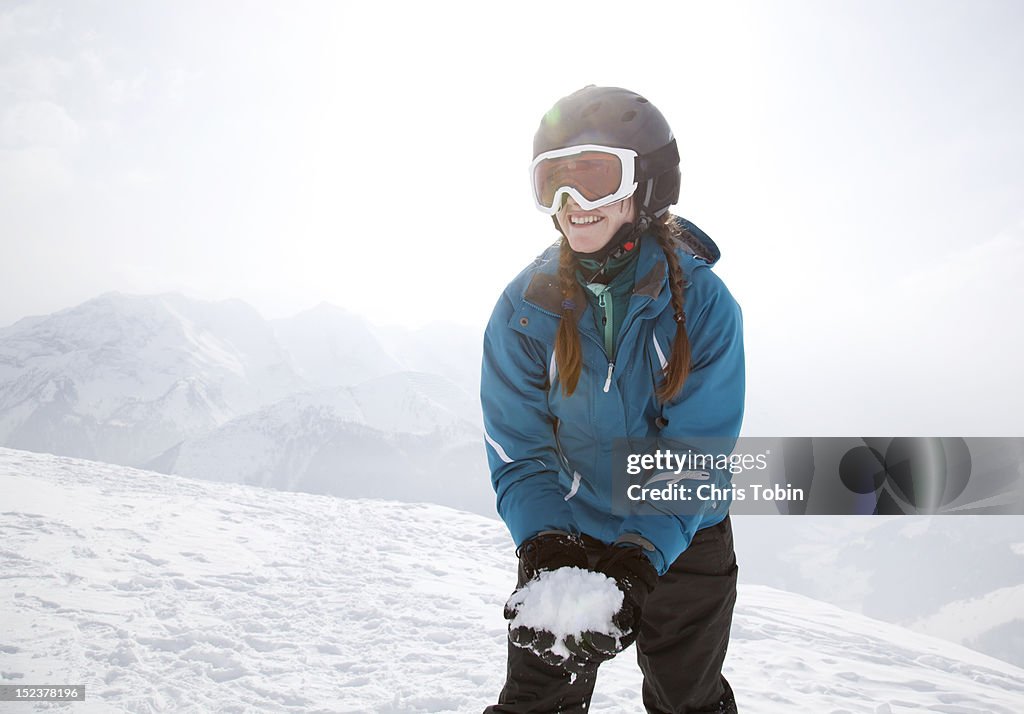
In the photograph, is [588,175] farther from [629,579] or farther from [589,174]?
[629,579]

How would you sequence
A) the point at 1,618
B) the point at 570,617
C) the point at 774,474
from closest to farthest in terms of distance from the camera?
the point at 570,617
the point at 774,474
the point at 1,618

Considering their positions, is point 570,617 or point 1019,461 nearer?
point 570,617

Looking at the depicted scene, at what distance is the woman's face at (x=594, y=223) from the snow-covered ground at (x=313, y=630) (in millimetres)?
3589

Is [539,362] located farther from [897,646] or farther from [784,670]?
[897,646]

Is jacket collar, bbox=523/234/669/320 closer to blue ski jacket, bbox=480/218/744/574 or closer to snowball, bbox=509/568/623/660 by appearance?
blue ski jacket, bbox=480/218/744/574

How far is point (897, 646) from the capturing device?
20.3 feet

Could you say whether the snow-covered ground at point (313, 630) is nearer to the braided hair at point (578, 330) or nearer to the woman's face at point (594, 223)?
the braided hair at point (578, 330)

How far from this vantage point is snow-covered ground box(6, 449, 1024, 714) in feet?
14.3

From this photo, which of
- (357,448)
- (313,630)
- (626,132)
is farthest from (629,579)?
(357,448)

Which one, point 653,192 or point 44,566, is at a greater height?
point 653,192

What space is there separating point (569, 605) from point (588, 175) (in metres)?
1.54

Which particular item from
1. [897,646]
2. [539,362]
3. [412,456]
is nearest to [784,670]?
[897,646]

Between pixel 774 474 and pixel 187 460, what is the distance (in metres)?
138

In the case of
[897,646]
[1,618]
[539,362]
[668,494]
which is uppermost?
[539,362]
